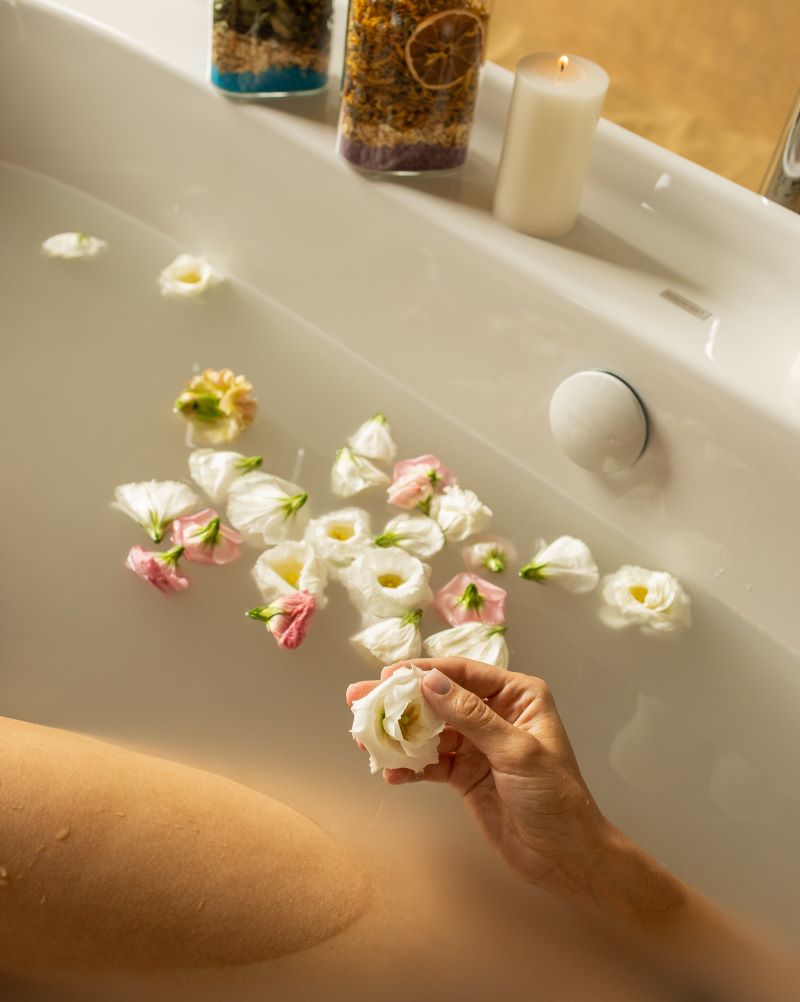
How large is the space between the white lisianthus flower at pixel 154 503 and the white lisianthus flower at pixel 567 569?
32cm

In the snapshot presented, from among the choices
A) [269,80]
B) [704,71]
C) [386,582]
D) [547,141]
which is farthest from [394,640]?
[704,71]

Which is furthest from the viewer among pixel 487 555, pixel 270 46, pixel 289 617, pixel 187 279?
pixel 187 279

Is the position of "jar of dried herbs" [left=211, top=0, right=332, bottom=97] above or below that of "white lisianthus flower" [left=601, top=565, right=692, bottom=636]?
above

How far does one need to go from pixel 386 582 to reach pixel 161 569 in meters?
0.20

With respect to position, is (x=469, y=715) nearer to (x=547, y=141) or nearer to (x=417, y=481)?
(x=417, y=481)

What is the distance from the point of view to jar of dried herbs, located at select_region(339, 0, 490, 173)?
1063 mm

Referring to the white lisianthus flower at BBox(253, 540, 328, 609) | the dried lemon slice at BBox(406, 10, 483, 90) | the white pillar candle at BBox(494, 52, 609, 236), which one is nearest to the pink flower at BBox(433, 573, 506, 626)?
the white lisianthus flower at BBox(253, 540, 328, 609)

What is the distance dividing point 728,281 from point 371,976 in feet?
2.32

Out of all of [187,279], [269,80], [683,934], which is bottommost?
[683,934]

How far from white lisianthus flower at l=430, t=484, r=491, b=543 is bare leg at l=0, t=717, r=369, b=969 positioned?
0.33 meters

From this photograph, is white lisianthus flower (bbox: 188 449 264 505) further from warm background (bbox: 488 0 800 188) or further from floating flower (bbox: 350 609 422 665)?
warm background (bbox: 488 0 800 188)

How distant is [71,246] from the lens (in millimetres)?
1325

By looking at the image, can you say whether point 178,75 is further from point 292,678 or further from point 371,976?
point 371,976

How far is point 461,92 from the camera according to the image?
3.70 ft
